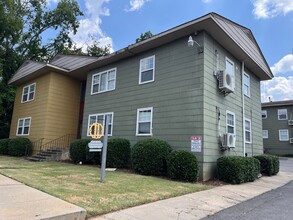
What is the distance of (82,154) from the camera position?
1288cm

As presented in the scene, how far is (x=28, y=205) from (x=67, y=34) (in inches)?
1084

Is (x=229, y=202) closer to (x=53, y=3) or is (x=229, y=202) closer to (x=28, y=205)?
(x=28, y=205)

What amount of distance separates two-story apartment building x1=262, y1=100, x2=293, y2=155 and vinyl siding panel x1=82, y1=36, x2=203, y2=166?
77.1 feet

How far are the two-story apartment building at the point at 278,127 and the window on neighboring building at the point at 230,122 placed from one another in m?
21.0

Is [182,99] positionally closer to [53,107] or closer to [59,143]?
[53,107]

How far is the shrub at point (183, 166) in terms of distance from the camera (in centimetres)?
886

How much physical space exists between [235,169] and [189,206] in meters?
4.13

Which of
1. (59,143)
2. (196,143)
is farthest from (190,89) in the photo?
(59,143)

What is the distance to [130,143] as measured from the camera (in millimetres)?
12047

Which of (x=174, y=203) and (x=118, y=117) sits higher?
(x=118, y=117)

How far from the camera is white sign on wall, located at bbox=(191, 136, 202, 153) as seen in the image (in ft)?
31.3

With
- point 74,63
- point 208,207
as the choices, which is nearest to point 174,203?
point 208,207

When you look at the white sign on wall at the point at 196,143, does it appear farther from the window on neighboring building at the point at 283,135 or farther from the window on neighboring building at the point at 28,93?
the window on neighboring building at the point at 283,135

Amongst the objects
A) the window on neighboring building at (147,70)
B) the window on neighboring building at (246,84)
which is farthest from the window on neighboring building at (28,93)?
the window on neighboring building at (246,84)
